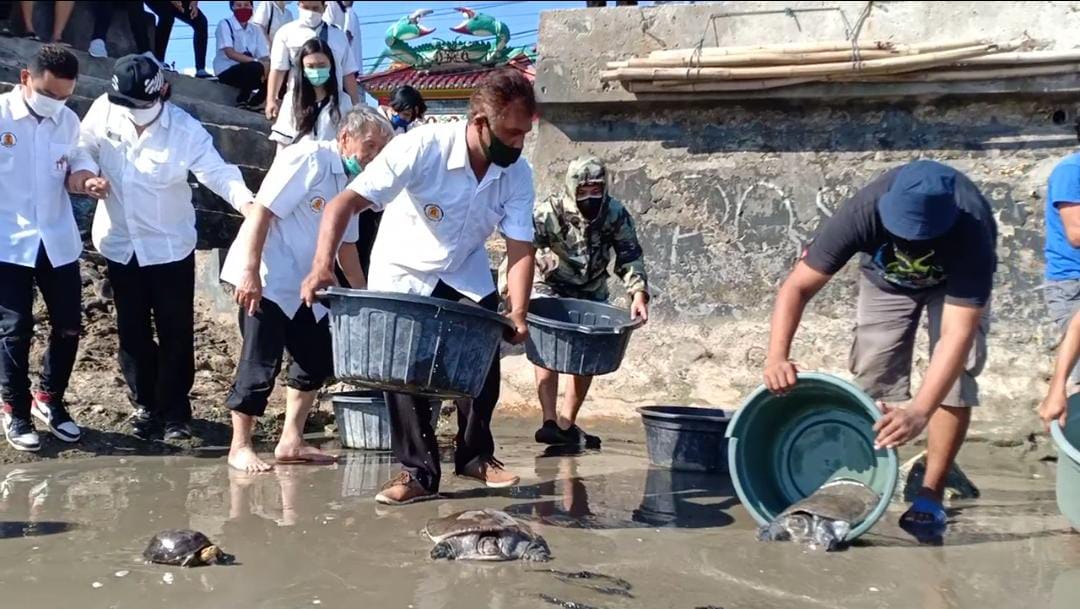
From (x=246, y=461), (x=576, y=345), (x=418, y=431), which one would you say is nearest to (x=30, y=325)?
(x=246, y=461)

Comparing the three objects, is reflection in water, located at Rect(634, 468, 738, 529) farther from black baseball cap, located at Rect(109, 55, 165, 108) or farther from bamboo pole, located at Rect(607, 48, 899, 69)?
black baseball cap, located at Rect(109, 55, 165, 108)

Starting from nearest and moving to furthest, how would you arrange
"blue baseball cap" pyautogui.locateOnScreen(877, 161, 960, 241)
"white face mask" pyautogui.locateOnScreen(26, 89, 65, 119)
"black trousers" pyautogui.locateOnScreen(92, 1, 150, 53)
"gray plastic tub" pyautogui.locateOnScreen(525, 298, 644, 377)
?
"blue baseball cap" pyautogui.locateOnScreen(877, 161, 960, 241)
"white face mask" pyautogui.locateOnScreen(26, 89, 65, 119)
"gray plastic tub" pyautogui.locateOnScreen(525, 298, 644, 377)
"black trousers" pyautogui.locateOnScreen(92, 1, 150, 53)

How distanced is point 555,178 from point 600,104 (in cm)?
58

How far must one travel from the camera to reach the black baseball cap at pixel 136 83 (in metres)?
5.63

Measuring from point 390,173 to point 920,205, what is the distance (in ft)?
6.40

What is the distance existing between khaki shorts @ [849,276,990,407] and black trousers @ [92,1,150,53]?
24.1 feet

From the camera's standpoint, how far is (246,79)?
1053 centimetres

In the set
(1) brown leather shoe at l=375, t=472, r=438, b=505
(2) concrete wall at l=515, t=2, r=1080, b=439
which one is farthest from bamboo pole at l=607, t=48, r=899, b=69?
(1) brown leather shoe at l=375, t=472, r=438, b=505

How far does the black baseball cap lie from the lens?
5633 mm

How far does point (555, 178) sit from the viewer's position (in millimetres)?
7797

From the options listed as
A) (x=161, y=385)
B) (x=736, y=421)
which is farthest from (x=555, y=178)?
(x=736, y=421)

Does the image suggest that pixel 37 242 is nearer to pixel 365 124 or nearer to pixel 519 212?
pixel 365 124

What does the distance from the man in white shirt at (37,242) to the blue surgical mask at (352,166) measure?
48.5 inches

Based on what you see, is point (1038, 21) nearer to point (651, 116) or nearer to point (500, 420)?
point (651, 116)
